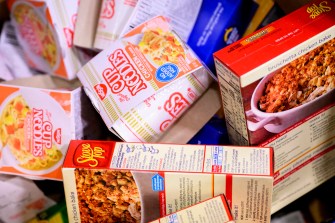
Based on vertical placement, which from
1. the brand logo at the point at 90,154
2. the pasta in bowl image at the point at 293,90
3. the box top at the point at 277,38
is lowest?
the brand logo at the point at 90,154

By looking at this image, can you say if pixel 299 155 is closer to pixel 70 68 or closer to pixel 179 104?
pixel 179 104

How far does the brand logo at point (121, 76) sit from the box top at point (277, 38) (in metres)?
0.21

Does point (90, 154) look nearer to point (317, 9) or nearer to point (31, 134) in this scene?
point (31, 134)

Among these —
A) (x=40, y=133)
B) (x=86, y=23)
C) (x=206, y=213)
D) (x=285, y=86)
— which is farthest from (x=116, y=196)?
(x=86, y=23)

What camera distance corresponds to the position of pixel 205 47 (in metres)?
1.18

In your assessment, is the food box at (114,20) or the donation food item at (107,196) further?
the food box at (114,20)

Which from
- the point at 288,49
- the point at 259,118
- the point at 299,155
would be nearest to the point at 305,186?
the point at 299,155

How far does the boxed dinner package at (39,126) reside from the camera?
110cm

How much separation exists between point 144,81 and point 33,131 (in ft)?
1.07

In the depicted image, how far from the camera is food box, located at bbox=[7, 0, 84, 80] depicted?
1227 mm

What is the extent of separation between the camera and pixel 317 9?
984 millimetres

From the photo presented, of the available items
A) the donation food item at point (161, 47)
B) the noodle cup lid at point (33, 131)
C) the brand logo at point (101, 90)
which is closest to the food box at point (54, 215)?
the noodle cup lid at point (33, 131)

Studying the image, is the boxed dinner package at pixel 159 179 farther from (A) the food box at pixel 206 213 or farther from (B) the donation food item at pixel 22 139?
(B) the donation food item at pixel 22 139

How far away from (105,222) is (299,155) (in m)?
0.48
